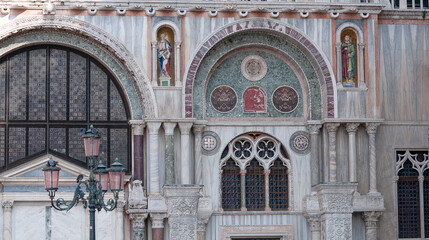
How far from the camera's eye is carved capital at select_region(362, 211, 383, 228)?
89.2ft

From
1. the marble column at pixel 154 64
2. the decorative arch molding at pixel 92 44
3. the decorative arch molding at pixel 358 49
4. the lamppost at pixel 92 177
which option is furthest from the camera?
the decorative arch molding at pixel 358 49

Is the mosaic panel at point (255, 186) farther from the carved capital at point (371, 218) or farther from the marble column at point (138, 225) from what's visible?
the marble column at point (138, 225)

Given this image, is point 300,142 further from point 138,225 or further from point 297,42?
point 138,225

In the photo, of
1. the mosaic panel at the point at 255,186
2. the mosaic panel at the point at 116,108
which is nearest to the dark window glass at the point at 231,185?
the mosaic panel at the point at 255,186

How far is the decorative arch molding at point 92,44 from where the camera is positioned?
87.2ft

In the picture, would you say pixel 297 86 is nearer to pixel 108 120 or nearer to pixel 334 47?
pixel 334 47

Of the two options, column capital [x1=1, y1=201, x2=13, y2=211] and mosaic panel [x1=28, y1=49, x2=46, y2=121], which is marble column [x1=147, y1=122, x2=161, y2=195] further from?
column capital [x1=1, y1=201, x2=13, y2=211]

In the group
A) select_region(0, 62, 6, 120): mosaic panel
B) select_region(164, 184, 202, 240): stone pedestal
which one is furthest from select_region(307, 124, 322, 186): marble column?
select_region(0, 62, 6, 120): mosaic panel

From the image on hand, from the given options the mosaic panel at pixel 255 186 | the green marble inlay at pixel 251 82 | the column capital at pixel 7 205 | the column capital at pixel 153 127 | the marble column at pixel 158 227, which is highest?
the green marble inlay at pixel 251 82

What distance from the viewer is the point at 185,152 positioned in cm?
2689

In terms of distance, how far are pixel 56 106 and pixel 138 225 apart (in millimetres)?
3903

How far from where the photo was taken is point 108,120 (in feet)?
89.0

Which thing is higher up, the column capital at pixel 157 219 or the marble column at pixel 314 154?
the marble column at pixel 314 154

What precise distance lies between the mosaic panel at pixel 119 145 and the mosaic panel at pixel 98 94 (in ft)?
1.62
